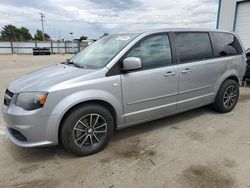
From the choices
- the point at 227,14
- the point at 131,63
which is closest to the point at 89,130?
the point at 131,63

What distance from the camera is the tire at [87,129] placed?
2816mm

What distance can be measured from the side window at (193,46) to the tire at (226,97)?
0.80m

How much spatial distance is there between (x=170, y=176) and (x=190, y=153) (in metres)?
0.64

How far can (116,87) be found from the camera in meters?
3.07

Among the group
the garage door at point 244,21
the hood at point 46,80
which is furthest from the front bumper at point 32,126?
the garage door at point 244,21

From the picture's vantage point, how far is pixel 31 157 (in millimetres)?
3021

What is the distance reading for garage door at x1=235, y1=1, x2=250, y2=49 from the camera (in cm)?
1114

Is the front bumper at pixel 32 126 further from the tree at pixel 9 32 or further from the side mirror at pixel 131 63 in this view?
the tree at pixel 9 32

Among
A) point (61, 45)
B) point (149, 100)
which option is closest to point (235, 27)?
point (149, 100)

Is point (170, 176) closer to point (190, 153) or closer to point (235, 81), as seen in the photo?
point (190, 153)

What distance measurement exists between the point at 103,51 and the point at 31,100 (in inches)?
57.3

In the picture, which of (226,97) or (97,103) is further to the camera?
(226,97)

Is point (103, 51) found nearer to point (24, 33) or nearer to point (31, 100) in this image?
point (31, 100)

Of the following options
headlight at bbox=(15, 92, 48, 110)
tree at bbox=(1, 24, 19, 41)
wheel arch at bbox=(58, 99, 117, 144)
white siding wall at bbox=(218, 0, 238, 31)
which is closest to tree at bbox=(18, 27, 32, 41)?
tree at bbox=(1, 24, 19, 41)
